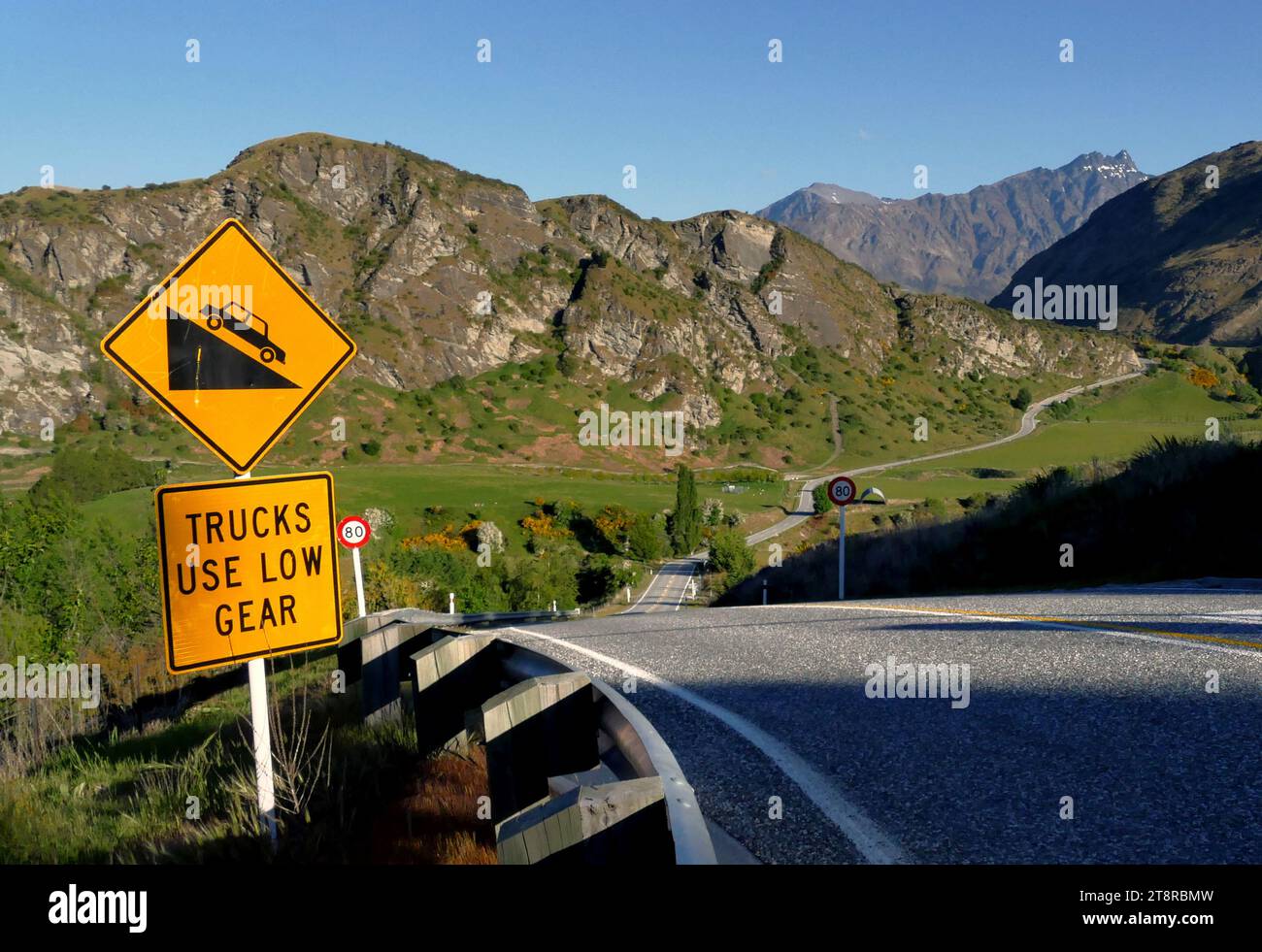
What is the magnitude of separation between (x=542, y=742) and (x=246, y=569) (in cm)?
155

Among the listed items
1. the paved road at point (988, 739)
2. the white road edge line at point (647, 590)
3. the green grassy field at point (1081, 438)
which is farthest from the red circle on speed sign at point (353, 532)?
the green grassy field at point (1081, 438)

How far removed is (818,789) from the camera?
4.29m

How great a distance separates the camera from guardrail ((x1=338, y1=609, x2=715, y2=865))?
2523 millimetres

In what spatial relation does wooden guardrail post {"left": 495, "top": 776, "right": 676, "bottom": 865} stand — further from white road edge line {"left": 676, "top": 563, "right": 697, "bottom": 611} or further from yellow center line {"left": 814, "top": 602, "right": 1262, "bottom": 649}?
white road edge line {"left": 676, "top": 563, "right": 697, "bottom": 611}

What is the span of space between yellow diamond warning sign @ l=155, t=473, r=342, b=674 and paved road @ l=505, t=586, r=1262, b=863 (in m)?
2.20

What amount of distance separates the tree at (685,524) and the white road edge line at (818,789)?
78.0m

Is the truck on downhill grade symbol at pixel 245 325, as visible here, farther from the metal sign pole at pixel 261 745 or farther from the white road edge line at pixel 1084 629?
the white road edge line at pixel 1084 629

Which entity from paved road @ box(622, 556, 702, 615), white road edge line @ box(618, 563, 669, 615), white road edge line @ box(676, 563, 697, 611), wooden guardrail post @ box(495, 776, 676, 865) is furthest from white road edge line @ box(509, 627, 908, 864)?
white road edge line @ box(676, 563, 697, 611)

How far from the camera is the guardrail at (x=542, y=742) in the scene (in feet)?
8.28

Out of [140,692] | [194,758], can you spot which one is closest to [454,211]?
[140,692]

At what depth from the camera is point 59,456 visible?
95.2 meters

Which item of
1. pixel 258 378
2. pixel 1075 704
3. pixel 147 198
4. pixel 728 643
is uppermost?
pixel 147 198
